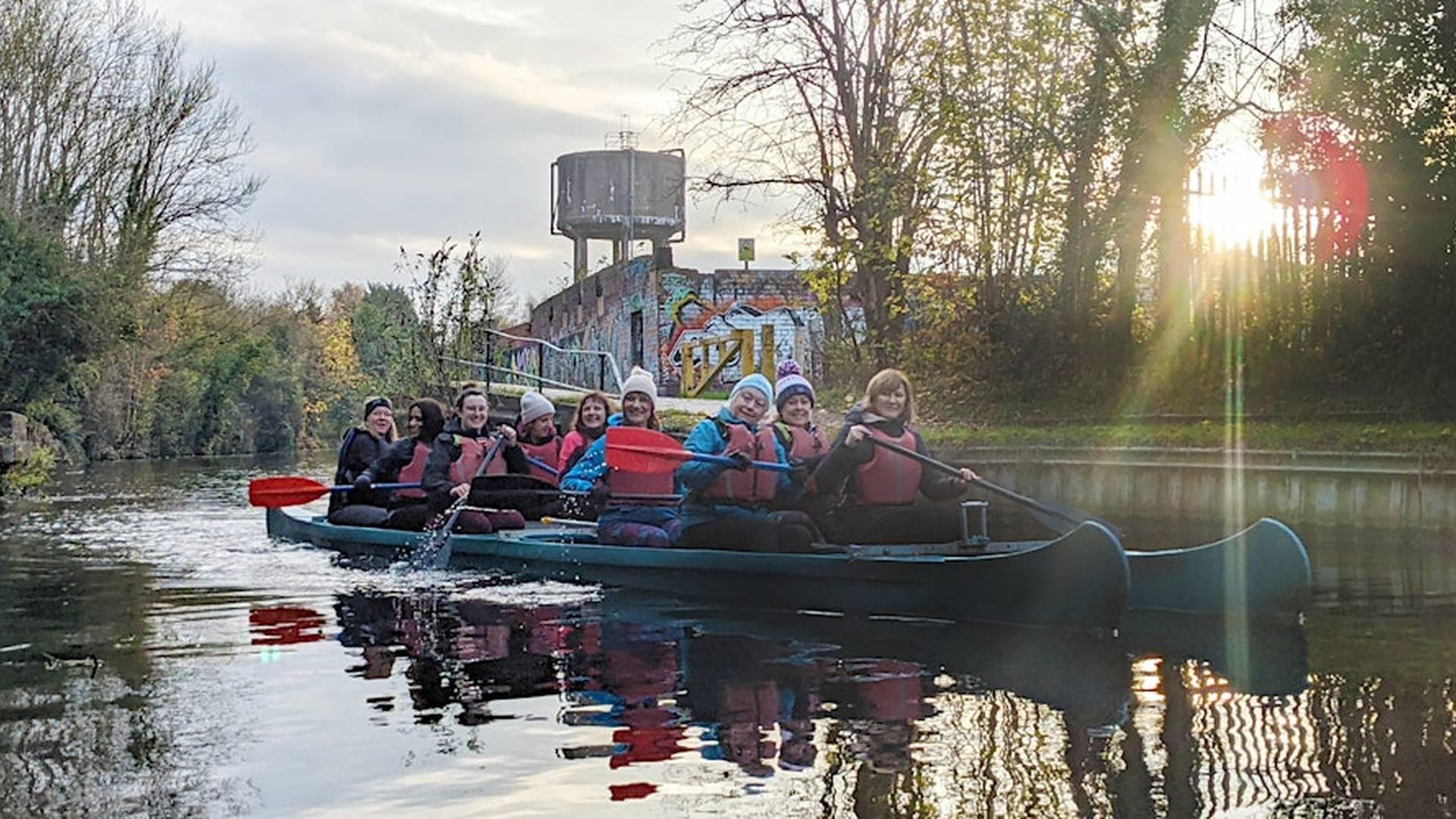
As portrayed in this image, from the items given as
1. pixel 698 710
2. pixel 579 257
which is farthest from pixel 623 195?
pixel 698 710

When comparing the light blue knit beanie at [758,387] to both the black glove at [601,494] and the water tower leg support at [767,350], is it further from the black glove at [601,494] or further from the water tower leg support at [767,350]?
the water tower leg support at [767,350]

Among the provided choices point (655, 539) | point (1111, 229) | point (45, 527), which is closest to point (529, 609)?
point (655, 539)

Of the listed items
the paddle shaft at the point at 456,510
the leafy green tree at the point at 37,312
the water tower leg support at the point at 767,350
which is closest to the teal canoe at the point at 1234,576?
the paddle shaft at the point at 456,510

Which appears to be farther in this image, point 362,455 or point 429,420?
point 362,455

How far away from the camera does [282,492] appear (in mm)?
13461

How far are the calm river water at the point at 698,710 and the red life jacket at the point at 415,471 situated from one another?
305cm

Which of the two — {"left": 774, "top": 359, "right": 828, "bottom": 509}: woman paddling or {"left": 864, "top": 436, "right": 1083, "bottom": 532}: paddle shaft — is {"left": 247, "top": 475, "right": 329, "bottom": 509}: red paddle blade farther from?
{"left": 864, "top": 436, "right": 1083, "bottom": 532}: paddle shaft

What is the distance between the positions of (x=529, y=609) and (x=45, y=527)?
9236mm

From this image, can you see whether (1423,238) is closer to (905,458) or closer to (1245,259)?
(1245,259)

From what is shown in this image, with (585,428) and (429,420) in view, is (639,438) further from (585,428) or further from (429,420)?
(429,420)

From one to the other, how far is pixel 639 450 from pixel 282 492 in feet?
16.0

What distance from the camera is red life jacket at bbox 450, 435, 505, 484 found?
12.0 metres

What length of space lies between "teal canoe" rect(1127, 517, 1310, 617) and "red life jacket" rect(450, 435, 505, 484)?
18.1ft

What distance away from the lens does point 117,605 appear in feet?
31.9
